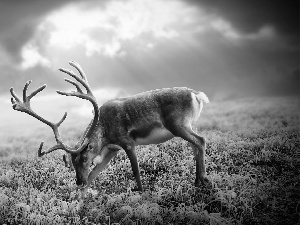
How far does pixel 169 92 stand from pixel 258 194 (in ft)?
9.06

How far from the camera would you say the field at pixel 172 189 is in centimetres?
638

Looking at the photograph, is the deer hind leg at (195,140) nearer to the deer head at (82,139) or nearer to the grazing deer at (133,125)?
the grazing deer at (133,125)

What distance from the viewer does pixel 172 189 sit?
7605 millimetres

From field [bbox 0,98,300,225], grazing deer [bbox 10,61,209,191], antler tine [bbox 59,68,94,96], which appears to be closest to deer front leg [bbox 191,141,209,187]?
grazing deer [bbox 10,61,209,191]

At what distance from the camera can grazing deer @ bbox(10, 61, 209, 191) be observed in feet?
23.3

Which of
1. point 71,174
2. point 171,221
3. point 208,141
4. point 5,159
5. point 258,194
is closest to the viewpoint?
point 171,221

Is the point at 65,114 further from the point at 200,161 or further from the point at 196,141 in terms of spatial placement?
the point at 200,161

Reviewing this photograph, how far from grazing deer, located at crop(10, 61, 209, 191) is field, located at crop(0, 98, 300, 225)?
573 millimetres

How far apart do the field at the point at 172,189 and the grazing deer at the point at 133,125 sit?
0.57m

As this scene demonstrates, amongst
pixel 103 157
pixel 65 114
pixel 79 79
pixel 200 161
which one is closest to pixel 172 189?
pixel 200 161

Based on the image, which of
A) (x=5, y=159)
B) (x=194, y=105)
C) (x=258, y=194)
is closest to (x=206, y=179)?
(x=258, y=194)

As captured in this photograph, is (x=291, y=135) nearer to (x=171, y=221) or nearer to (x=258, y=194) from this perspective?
(x=258, y=194)

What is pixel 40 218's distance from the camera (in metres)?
6.39

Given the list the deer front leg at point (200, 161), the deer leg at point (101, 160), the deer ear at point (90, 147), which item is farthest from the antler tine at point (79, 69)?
the deer front leg at point (200, 161)
